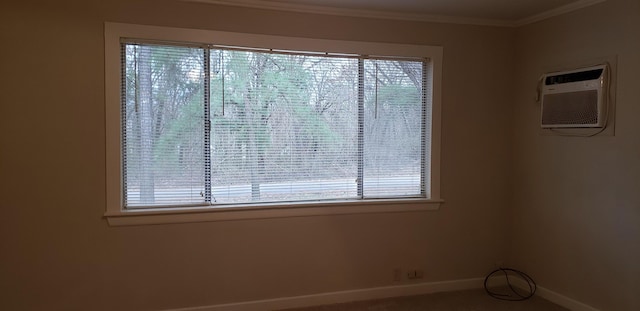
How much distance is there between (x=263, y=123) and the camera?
124 inches

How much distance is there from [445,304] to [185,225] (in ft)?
6.99

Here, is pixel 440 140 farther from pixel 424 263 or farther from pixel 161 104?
pixel 161 104

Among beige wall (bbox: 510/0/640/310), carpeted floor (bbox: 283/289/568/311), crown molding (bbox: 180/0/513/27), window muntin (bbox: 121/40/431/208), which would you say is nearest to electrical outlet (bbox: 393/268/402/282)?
carpeted floor (bbox: 283/289/568/311)

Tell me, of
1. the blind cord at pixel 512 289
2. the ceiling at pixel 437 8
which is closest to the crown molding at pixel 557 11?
the ceiling at pixel 437 8

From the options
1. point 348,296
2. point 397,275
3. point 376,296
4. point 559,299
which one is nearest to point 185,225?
point 348,296

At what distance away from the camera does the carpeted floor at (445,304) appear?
127 inches

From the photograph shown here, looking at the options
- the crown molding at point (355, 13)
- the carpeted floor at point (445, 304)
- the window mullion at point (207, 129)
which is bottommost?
the carpeted floor at point (445, 304)

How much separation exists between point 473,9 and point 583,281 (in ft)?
7.40

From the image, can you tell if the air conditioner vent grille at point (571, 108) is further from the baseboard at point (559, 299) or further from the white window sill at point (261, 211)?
the baseboard at point (559, 299)

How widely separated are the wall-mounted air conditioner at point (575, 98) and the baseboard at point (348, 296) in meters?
1.55

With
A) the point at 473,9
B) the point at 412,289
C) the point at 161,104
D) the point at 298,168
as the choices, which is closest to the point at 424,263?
the point at 412,289

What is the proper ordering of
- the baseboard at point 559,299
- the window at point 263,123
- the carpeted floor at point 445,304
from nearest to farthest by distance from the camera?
the window at point 263,123, the baseboard at point 559,299, the carpeted floor at point 445,304

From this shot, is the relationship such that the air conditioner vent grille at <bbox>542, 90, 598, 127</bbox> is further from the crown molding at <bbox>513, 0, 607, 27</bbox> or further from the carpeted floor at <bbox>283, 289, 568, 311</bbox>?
the carpeted floor at <bbox>283, 289, 568, 311</bbox>

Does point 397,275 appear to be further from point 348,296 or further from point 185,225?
point 185,225
